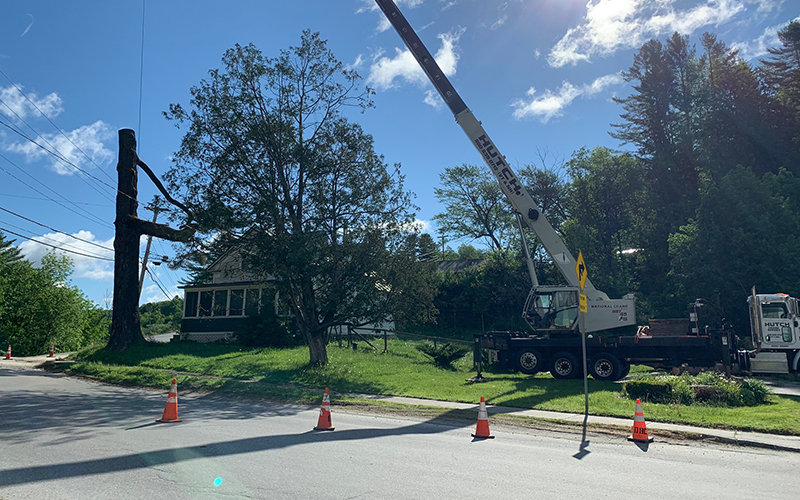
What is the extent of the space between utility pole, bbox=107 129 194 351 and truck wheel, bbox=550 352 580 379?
18284 mm

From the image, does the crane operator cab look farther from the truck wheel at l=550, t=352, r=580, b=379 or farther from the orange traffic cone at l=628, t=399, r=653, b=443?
the orange traffic cone at l=628, t=399, r=653, b=443

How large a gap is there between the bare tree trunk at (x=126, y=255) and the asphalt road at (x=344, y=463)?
15666 mm

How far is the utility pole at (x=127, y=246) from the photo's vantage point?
25719mm

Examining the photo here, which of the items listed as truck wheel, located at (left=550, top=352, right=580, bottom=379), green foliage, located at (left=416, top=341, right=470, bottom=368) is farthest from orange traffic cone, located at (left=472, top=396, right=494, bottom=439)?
green foliage, located at (left=416, top=341, right=470, bottom=368)

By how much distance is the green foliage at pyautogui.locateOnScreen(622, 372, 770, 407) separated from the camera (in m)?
13.1

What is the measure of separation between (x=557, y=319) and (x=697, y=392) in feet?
18.3

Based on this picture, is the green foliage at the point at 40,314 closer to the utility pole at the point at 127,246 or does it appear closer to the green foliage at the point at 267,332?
the utility pole at the point at 127,246

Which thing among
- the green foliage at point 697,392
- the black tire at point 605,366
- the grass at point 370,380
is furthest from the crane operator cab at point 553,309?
the green foliage at point 697,392

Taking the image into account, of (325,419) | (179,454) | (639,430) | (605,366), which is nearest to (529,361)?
(605,366)

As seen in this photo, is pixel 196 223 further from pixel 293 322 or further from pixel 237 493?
pixel 237 493

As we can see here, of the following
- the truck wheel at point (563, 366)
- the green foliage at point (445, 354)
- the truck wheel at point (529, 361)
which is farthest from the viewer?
the green foliage at point (445, 354)

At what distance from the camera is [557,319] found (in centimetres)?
1847

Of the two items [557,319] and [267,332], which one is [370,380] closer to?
[557,319]

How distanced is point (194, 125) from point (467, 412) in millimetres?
14101
